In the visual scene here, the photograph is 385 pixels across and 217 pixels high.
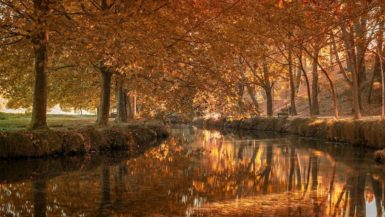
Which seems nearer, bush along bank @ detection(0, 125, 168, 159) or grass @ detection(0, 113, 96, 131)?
bush along bank @ detection(0, 125, 168, 159)

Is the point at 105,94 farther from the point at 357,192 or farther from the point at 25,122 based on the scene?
the point at 357,192

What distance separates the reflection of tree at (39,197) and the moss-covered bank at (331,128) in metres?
11.8

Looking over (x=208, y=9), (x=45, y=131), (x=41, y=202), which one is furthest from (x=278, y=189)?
(x=45, y=131)

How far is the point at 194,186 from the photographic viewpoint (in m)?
14.0

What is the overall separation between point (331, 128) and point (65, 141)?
1738 cm

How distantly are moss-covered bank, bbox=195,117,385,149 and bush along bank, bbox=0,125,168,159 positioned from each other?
5995 millimetres

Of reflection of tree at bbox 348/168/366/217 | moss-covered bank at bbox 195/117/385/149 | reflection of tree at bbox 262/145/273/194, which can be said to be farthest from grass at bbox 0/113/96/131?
reflection of tree at bbox 348/168/366/217

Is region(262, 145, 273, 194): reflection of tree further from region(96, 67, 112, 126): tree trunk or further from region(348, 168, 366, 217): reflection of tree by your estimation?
region(96, 67, 112, 126): tree trunk

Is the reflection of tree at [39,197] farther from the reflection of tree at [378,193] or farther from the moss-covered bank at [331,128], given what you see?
the moss-covered bank at [331,128]

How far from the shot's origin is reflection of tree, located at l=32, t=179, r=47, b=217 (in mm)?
10461

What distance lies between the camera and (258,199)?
12094 mm

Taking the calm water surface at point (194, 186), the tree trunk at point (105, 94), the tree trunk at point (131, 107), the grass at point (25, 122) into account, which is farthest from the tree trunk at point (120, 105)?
the calm water surface at point (194, 186)

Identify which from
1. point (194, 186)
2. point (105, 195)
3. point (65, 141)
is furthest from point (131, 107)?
point (105, 195)

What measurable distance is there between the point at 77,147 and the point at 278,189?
452 inches
